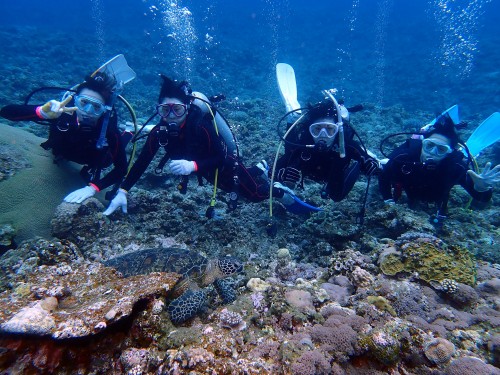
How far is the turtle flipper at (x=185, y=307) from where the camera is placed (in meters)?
2.41

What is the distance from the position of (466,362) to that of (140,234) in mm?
4537

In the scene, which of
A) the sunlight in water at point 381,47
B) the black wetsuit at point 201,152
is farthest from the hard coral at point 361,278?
the sunlight in water at point 381,47

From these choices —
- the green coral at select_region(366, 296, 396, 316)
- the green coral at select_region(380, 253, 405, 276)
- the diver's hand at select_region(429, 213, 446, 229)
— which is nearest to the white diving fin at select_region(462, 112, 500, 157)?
the diver's hand at select_region(429, 213, 446, 229)

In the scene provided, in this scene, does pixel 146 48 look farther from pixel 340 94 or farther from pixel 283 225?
pixel 283 225

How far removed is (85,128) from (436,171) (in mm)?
6514

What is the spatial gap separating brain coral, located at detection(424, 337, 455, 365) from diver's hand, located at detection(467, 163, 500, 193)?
3.97 m

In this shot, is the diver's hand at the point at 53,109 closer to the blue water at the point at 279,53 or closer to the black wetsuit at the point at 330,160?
the black wetsuit at the point at 330,160

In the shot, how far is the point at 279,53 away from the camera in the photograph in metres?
29.8

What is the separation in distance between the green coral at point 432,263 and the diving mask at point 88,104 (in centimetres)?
494

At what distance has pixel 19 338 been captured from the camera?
172 cm

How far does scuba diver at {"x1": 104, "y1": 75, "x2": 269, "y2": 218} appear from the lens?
4566mm

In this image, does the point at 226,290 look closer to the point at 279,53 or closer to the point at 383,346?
the point at 383,346

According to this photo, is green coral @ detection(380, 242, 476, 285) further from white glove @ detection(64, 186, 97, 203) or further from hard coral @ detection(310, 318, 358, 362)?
white glove @ detection(64, 186, 97, 203)

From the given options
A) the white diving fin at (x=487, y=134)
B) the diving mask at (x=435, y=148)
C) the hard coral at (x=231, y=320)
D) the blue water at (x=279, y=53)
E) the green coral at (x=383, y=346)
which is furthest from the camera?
the blue water at (x=279, y=53)
